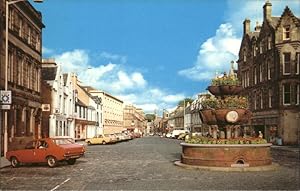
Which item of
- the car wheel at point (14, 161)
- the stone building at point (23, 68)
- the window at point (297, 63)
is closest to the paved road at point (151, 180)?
the car wheel at point (14, 161)

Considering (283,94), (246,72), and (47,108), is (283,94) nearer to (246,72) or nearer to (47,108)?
(246,72)

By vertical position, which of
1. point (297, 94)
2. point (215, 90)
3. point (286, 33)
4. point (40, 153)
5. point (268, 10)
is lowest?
point (40, 153)

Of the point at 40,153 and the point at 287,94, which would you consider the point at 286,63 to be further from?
the point at 40,153

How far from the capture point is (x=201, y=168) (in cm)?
2172

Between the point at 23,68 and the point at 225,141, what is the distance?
2058 centimetres

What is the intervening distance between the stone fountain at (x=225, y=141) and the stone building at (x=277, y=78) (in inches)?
1080

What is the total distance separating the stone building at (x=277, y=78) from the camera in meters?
52.1

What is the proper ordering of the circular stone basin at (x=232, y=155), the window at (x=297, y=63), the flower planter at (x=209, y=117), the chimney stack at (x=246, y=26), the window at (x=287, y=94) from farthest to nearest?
the chimney stack at (x=246, y=26)
the window at (x=287, y=94)
the window at (x=297, y=63)
the flower planter at (x=209, y=117)
the circular stone basin at (x=232, y=155)

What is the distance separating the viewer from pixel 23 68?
37156 mm

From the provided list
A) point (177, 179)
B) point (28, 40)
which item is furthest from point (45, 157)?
point (28, 40)

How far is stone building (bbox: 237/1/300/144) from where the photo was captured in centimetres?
5212

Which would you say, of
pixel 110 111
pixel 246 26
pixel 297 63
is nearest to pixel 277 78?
pixel 297 63

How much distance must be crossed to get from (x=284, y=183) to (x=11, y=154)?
48.4 ft

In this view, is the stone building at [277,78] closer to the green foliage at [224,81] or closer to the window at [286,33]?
the window at [286,33]
